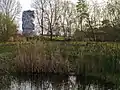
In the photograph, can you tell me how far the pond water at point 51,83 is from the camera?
11.8 metres

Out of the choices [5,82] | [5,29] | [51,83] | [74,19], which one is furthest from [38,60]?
[74,19]

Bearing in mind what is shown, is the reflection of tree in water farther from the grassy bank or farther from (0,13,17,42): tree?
(0,13,17,42): tree

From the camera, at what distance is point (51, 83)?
12609mm

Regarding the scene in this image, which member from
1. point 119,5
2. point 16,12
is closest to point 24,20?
point 16,12

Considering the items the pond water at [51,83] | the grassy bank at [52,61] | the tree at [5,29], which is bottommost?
the pond water at [51,83]

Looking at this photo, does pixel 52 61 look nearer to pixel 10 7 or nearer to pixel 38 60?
pixel 38 60

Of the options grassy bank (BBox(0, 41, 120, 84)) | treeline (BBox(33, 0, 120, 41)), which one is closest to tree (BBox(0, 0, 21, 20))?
treeline (BBox(33, 0, 120, 41))

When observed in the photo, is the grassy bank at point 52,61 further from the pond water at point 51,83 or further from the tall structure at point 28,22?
the tall structure at point 28,22

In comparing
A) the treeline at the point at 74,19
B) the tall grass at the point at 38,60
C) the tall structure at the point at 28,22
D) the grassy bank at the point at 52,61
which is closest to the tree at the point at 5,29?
the treeline at the point at 74,19

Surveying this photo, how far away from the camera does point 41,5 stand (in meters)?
37.6

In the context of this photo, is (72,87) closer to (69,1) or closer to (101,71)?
(101,71)

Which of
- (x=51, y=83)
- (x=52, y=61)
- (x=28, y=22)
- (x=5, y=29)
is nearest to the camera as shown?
(x=51, y=83)

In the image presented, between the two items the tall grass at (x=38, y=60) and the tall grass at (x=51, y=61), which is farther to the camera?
the tall grass at (x=38, y=60)

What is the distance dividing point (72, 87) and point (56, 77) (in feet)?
6.42
